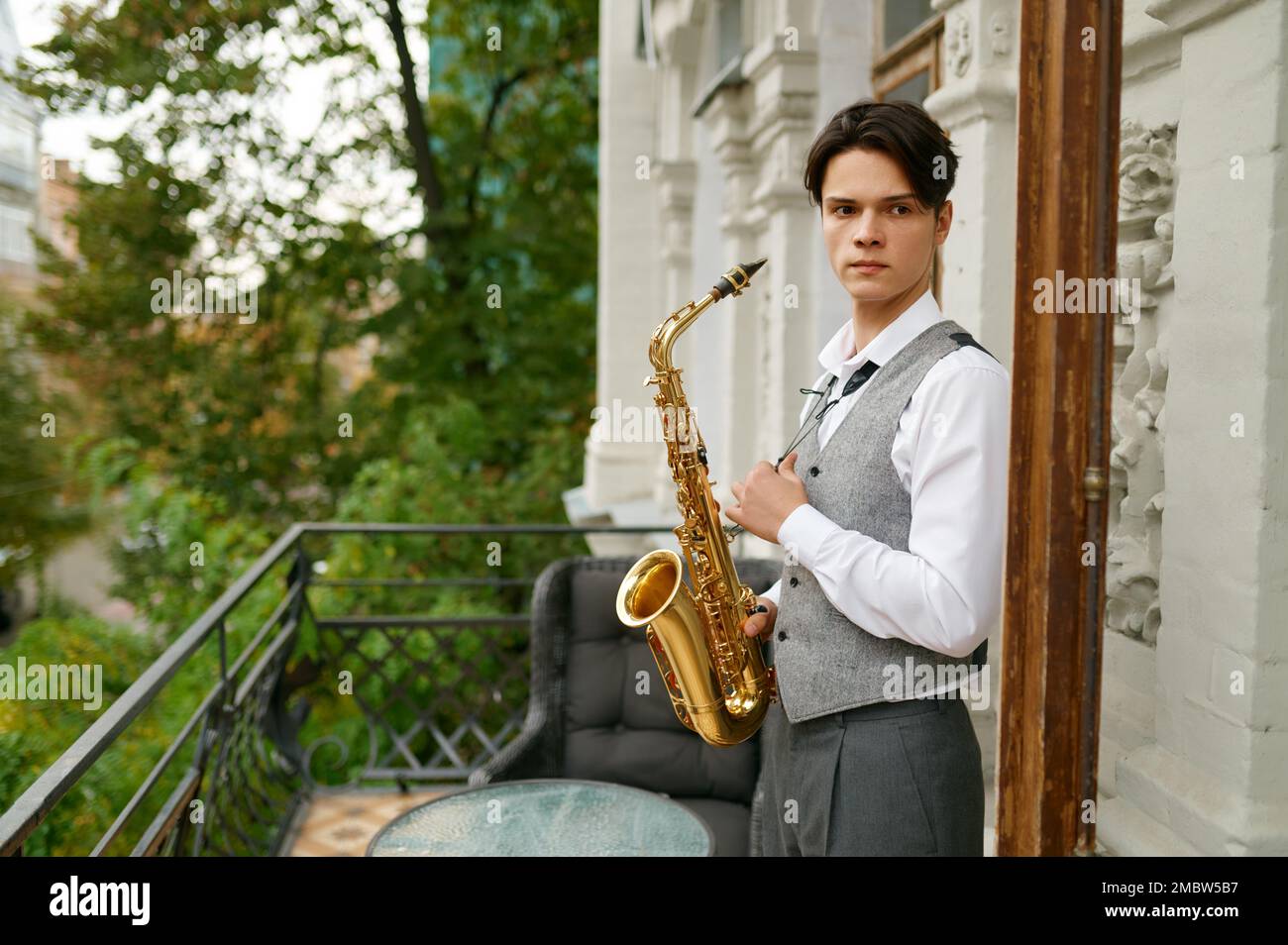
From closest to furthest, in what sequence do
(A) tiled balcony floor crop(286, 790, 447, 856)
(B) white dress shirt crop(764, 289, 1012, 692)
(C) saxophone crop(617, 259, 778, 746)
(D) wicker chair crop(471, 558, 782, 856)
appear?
(B) white dress shirt crop(764, 289, 1012, 692) → (C) saxophone crop(617, 259, 778, 746) → (D) wicker chair crop(471, 558, 782, 856) → (A) tiled balcony floor crop(286, 790, 447, 856)

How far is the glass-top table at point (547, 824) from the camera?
267cm

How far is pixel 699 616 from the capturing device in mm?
2104

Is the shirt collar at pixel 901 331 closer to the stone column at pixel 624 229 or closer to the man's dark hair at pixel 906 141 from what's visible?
the man's dark hair at pixel 906 141

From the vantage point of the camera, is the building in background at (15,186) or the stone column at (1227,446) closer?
the stone column at (1227,446)

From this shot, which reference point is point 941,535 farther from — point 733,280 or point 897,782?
point 733,280

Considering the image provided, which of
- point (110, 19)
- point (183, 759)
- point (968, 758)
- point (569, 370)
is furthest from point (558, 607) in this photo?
point (110, 19)

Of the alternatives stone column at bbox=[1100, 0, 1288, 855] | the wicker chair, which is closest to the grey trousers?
stone column at bbox=[1100, 0, 1288, 855]

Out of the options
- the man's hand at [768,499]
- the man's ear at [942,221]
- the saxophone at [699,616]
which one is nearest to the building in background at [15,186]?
the saxophone at [699,616]

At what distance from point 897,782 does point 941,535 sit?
1.31ft

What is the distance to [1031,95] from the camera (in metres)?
1.74

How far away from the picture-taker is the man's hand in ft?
5.48

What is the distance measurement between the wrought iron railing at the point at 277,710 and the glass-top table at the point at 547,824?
750 mm

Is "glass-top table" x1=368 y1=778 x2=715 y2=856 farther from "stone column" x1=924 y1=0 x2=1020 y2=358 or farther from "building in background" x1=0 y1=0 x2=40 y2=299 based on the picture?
"building in background" x1=0 y1=0 x2=40 y2=299

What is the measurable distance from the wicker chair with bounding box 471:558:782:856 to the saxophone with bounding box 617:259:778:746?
1.52 metres
